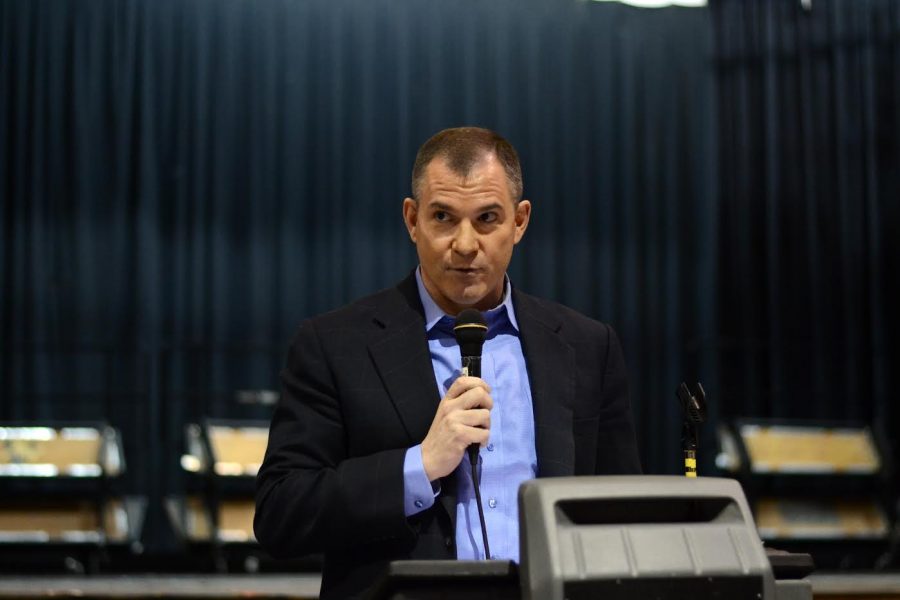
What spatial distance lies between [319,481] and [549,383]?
0.36 m

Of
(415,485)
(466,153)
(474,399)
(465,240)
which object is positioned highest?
(466,153)

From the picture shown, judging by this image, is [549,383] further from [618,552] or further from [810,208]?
[810,208]

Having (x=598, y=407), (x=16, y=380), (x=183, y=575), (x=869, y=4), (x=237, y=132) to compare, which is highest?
(x=869, y=4)

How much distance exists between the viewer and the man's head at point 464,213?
1648 millimetres

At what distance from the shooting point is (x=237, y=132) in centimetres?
700

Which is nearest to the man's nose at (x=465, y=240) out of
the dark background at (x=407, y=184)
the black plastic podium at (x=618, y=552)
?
the black plastic podium at (x=618, y=552)

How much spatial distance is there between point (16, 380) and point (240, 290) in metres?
1.34

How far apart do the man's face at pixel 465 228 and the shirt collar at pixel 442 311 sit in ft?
0.13

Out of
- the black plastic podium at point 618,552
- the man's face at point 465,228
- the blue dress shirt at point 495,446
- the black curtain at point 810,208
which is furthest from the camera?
the black curtain at point 810,208

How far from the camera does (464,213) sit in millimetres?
1649

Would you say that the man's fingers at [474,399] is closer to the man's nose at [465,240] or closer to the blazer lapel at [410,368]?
the blazer lapel at [410,368]

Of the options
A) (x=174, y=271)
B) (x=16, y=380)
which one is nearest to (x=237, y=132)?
(x=174, y=271)

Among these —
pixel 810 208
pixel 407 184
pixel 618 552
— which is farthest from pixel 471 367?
pixel 810 208

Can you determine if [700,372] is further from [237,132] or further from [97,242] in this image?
[97,242]
